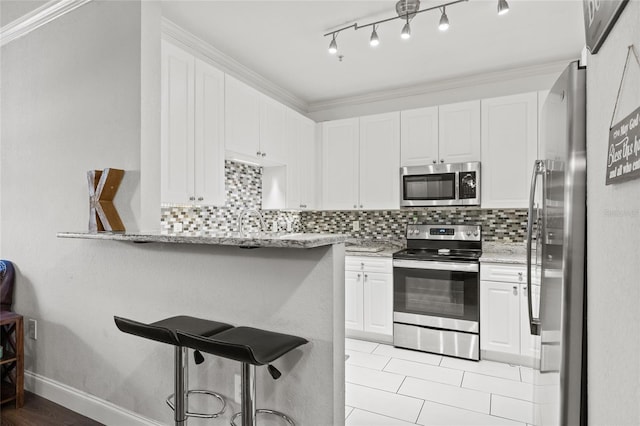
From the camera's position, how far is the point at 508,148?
11.1ft

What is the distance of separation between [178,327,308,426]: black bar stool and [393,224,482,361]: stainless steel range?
2077 mm

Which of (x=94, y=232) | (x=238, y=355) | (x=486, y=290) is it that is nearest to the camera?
(x=238, y=355)

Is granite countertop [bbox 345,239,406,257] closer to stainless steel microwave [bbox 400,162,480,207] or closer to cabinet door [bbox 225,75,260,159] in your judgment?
stainless steel microwave [bbox 400,162,480,207]

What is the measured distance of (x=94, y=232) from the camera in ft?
6.30

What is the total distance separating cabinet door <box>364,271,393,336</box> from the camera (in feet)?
11.4

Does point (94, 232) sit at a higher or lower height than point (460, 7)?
lower

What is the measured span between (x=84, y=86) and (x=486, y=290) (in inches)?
133

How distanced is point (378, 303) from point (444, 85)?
8.04 feet

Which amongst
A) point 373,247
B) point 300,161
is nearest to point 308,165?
point 300,161

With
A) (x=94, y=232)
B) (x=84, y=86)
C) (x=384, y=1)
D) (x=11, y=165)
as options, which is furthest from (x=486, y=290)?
(x=11, y=165)

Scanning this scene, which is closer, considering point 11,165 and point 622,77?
point 622,77

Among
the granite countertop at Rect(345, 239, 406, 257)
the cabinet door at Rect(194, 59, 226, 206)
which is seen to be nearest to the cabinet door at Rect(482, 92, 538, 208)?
the granite countertop at Rect(345, 239, 406, 257)

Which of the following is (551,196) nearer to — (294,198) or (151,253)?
(151,253)

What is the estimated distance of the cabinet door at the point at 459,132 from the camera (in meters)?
3.51
